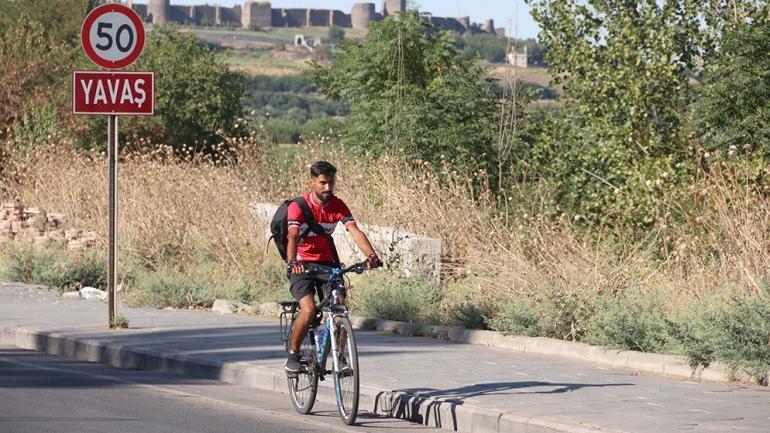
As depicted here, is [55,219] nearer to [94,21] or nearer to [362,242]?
[94,21]

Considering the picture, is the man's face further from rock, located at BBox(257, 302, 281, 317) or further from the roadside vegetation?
rock, located at BBox(257, 302, 281, 317)

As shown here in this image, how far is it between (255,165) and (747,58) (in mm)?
8308

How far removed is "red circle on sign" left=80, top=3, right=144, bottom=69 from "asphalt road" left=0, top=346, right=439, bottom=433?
364cm

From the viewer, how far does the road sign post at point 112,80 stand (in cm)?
1554

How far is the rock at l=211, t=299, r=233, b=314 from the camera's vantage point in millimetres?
18000

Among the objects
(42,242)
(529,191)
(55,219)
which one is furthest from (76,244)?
(529,191)

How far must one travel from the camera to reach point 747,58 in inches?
905

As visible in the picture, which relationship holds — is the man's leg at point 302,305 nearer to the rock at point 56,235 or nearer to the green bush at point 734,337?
the green bush at point 734,337

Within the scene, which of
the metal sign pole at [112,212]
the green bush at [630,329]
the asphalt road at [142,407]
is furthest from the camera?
the metal sign pole at [112,212]

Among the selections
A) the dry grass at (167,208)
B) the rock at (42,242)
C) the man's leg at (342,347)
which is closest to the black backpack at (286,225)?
the man's leg at (342,347)

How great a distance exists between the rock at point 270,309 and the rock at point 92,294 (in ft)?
9.48

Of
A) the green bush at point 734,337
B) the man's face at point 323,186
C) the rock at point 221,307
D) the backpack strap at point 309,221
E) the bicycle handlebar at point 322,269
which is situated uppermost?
the man's face at point 323,186

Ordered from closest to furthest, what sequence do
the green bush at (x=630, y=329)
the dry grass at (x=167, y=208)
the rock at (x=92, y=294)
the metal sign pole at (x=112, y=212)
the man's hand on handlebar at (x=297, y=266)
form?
1. the man's hand on handlebar at (x=297, y=266)
2. the green bush at (x=630, y=329)
3. the metal sign pole at (x=112, y=212)
4. the rock at (x=92, y=294)
5. the dry grass at (x=167, y=208)

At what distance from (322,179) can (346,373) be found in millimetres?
1406
